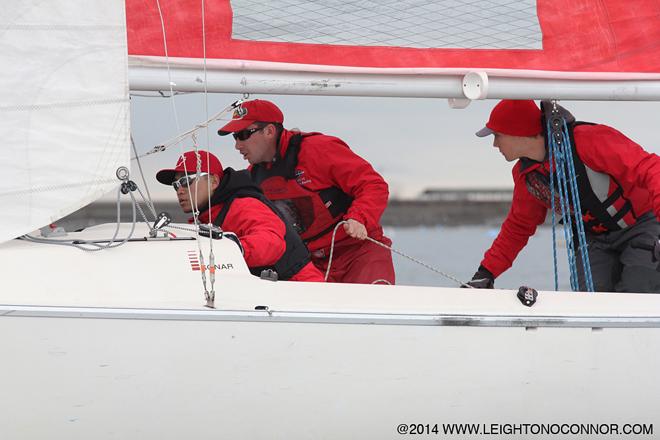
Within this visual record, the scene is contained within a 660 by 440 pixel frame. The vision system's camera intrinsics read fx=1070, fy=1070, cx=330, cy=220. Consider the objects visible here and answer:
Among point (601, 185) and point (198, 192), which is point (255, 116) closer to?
point (198, 192)

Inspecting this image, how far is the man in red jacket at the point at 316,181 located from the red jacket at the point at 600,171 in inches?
18.9

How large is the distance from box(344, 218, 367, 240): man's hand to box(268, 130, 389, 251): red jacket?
28 centimetres

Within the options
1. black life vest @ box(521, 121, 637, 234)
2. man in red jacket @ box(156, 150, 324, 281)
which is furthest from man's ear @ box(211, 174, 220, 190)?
black life vest @ box(521, 121, 637, 234)

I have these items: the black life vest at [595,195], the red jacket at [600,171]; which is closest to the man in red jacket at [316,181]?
the red jacket at [600,171]

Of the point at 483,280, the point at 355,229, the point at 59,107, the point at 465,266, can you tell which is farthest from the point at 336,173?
the point at 465,266

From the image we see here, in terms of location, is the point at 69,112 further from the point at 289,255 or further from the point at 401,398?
the point at 401,398

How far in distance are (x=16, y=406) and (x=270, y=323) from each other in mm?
614

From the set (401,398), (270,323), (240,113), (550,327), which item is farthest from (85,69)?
(550,327)

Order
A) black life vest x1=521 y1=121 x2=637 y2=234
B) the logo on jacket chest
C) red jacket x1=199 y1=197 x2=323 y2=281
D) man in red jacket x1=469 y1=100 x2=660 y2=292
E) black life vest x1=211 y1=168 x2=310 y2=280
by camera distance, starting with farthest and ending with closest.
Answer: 1. the logo on jacket chest
2. black life vest x1=521 y1=121 x2=637 y2=234
3. man in red jacket x1=469 y1=100 x2=660 y2=292
4. black life vest x1=211 y1=168 x2=310 y2=280
5. red jacket x1=199 y1=197 x2=323 y2=281

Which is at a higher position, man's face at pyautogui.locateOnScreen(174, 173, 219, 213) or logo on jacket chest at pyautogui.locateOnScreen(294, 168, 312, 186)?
logo on jacket chest at pyautogui.locateOnScreen(294, 168, 312, 186)

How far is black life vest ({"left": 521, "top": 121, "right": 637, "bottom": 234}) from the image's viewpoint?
370 centimetres

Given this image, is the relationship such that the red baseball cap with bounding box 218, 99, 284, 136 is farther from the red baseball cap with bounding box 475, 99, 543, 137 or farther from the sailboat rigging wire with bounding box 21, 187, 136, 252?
the sailboat rigging wire with bounding box 21, 187, 136, 252

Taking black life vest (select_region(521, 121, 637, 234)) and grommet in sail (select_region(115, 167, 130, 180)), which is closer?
grommet in sail (select_region(115, 167, 130, 180))

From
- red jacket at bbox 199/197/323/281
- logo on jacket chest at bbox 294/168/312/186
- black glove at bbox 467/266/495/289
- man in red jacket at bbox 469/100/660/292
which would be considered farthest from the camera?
logo on jacket chest at bbox 294/168/312/186
